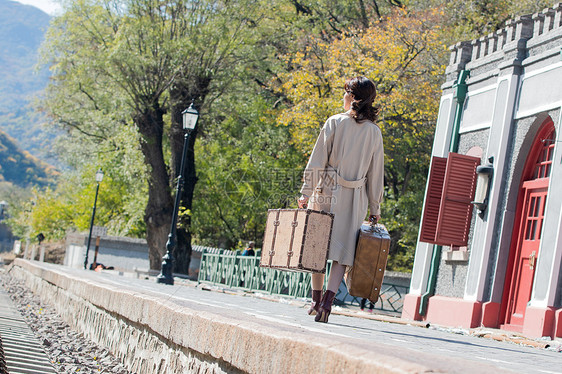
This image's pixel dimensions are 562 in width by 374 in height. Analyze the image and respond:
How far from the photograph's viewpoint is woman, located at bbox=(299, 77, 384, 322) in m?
6.58

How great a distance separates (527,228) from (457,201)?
181 centimetres

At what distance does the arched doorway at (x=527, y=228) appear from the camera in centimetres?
1253

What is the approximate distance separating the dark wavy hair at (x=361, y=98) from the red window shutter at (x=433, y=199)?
876 cm

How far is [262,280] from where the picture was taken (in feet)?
60.1

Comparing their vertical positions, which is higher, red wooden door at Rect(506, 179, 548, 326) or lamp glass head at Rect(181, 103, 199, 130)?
lamp glass head at Rect(181, 103, 199, 130)

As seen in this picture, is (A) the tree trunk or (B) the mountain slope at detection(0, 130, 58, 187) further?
(B) the mountain slope at detection(0, 130, 58, 187)

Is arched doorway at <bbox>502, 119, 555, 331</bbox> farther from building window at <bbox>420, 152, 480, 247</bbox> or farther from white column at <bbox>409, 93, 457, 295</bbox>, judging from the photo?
white column at <bbox>409, 93, 457, 295</bbox>

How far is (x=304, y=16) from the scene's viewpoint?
32.8 meters

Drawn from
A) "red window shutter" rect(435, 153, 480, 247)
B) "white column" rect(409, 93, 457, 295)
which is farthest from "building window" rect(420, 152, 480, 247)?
"white column" rect(409, 93, 457, 295)

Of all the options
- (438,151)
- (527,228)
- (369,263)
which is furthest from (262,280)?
(369,263)

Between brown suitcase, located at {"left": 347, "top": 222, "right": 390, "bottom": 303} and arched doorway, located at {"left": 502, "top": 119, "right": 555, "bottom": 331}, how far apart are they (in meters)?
6.30

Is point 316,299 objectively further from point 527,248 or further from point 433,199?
point 433,199

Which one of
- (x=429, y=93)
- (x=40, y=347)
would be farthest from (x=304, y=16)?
(x=40, y=347)

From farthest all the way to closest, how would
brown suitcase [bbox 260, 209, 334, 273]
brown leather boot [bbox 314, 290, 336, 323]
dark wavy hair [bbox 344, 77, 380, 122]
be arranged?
dark wavy hair [bbox 344, 77, 380, 122] < brown leather boot [bbox 314, 290, 336, 323] < brown suitcase [bbox 260, 209, 334, 273]
